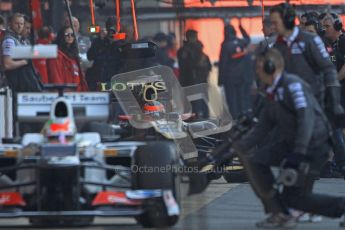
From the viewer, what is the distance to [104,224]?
1105 centimetres

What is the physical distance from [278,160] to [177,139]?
10.3 ft

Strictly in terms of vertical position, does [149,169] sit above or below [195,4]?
below

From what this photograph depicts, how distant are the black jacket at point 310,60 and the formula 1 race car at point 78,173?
4.50ft

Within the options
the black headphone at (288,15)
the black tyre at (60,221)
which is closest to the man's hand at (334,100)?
the black headphone at (288,15)

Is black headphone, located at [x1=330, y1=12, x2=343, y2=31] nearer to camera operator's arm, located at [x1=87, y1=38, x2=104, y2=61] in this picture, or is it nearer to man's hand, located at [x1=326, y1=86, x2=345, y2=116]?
camera operator's arm, located at [x1=87, y1=38, x2=104, y2=61]

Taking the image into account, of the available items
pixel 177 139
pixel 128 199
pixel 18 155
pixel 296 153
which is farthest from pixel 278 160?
pixel 177 139

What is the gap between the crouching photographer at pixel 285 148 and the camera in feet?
34.0

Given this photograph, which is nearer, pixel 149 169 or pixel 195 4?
pixel 149 169

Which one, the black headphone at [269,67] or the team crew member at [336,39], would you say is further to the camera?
the team crew member at [336,39]

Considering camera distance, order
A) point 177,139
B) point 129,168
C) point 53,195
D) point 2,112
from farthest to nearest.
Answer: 1. point 2,112
2. point 177,139
3. point 129,168
4. point 53,195

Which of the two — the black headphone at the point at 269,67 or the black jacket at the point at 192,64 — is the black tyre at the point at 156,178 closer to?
the black headphone at the point at 269,67

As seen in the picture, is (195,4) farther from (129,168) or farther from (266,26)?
(129,168)

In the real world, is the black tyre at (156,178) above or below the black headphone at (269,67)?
below

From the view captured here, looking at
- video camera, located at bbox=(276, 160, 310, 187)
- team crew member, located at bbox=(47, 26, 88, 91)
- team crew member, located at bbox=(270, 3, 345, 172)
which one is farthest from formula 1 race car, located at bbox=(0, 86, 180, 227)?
team crew member, located at bbox=(47, 26, 88, 91)
